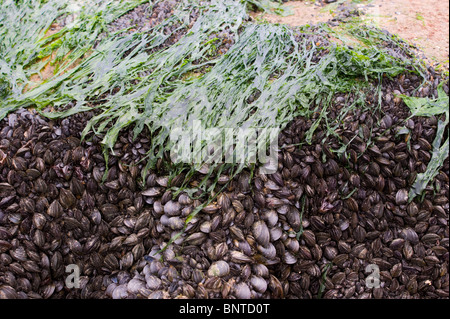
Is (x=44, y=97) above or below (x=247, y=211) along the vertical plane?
above

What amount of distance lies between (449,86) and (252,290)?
1.62m

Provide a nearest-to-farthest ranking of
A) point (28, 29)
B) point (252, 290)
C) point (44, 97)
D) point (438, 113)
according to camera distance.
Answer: point (252, 290) < point (438, 113) < point (44, 97) < point (28, 29)

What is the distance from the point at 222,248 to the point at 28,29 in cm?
223

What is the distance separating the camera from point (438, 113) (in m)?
1.91

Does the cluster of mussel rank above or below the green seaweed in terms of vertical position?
below

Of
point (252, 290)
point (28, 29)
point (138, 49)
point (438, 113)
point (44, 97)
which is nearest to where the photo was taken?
point (252, 290)

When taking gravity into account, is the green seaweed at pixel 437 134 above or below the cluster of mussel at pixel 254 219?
above

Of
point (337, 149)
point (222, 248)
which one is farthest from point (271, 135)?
point (222, 248)

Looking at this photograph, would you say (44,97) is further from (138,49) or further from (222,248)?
(222,248)

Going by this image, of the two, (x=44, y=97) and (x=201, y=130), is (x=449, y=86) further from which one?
(x=44, y=97)

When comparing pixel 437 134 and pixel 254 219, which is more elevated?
pixel 437 134
